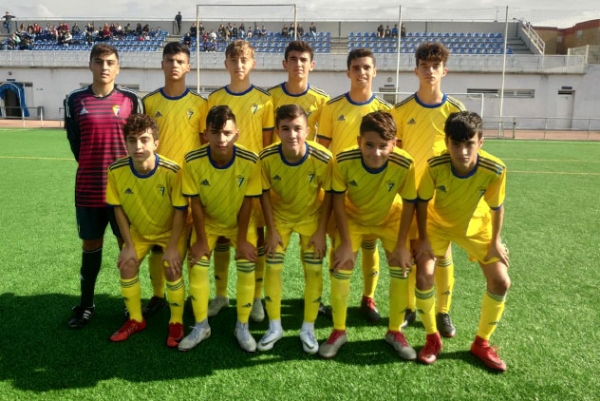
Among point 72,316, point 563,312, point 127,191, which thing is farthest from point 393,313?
point 72,316

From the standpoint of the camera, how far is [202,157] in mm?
3195

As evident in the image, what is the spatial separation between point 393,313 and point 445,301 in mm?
503

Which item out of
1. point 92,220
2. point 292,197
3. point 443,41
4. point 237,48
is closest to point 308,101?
point 237,48

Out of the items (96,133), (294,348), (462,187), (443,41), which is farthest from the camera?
(443,41)

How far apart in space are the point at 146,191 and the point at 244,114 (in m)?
1.00

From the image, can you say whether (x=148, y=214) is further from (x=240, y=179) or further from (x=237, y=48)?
(x=237, y=48)

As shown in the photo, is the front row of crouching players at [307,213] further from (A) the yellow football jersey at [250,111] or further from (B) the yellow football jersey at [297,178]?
(A) the yellow football jersey at [250,111]

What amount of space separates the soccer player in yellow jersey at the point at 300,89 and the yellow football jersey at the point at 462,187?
1.16 metres

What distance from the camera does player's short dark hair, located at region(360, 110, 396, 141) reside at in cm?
293

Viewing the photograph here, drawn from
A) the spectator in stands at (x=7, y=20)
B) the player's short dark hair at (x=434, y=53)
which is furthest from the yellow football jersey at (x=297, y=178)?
the spectator in stands at (x=7, y=20)

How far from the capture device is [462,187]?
3.05m

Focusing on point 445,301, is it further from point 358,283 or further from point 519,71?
point 519,71

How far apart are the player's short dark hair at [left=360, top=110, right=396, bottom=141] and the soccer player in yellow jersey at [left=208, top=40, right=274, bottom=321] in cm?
108

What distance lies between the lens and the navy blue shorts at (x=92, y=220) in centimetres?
345
